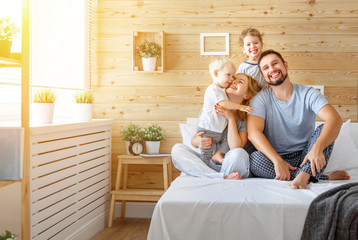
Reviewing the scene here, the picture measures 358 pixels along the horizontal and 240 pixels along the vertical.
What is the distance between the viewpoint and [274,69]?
2.62 meters

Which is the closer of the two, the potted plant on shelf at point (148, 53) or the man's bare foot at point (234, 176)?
the man's bare foot at point (234, 176)

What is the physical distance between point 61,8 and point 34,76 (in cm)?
69

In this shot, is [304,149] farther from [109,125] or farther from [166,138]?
[109,125]

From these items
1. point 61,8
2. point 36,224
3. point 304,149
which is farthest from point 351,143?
point 61,8

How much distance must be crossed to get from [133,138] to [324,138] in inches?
63.1

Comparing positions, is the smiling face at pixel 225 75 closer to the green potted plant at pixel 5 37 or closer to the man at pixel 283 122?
the man at pixel 283 122

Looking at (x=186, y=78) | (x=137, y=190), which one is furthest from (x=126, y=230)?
(x=186, y=78)

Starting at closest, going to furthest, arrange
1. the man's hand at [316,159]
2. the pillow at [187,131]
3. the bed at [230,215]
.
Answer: the bed at [230,215] < the man's hand at [316,159] < the pillow at [187,131]

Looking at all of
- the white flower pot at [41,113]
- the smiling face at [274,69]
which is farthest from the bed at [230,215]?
the white flower pot at [41,113]

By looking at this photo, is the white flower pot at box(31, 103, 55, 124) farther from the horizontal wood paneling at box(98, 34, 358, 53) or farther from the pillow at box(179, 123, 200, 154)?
the horizontal wood paneling at box(98, 34, 358, 53)

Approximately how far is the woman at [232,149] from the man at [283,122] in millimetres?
87

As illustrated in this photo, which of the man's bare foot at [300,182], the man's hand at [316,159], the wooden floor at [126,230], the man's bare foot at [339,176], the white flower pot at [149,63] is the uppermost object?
the white flower pot at [149,63]

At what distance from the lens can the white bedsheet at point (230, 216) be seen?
1.79m

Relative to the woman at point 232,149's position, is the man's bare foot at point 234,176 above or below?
below
